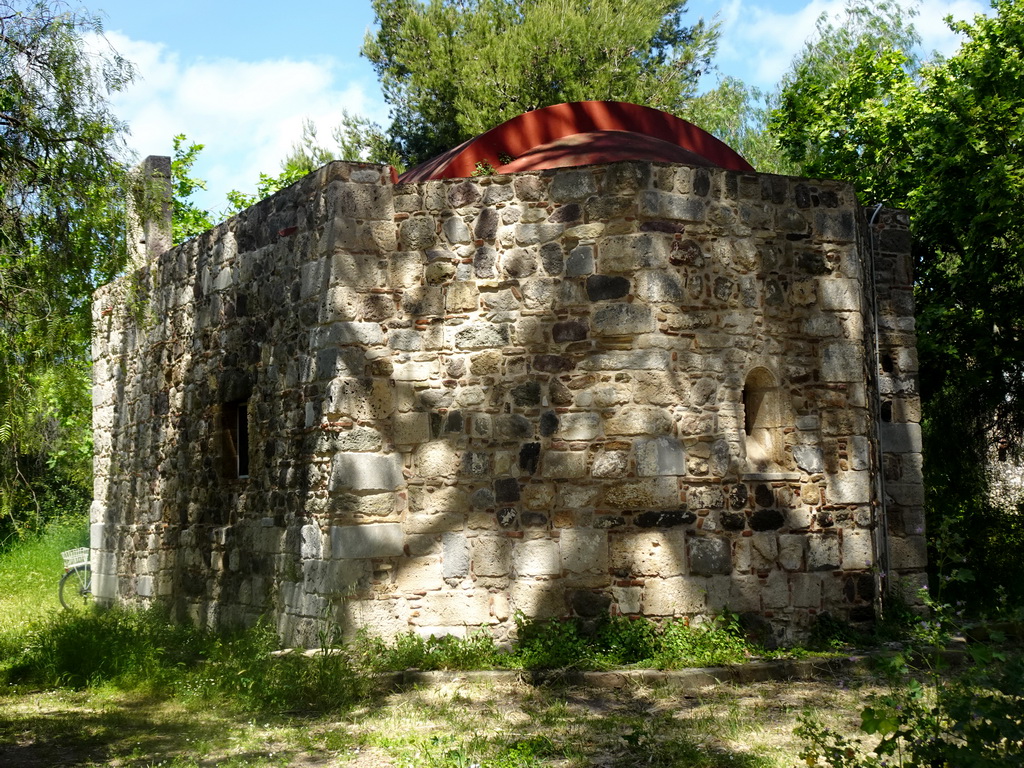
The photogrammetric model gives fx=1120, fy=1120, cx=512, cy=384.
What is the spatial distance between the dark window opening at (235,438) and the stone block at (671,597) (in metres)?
3.88

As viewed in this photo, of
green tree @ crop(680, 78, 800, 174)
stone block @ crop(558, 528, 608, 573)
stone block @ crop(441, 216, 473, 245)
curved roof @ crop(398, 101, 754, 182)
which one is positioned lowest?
stone block @ crop(558, 528, 608, 573)

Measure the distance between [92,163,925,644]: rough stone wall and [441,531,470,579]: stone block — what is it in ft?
0.05

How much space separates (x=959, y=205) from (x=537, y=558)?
716 cm

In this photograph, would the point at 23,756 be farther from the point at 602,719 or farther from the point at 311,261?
the point at 311,261

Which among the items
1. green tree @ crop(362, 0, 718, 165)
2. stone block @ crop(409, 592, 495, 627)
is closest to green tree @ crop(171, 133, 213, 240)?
green tree @ crop(362, 0, 718, 165)

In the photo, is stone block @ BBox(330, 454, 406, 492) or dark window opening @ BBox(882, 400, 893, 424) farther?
dark window opening @ BBox(882, 400, 893, 424)

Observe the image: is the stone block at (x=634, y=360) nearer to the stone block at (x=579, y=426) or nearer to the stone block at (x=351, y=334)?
the stone block at (x=579, y=426)

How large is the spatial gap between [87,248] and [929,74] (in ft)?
→ 33.0

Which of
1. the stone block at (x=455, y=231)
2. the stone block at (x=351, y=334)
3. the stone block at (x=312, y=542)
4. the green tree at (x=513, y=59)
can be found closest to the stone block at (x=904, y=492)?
the stone block at (x=455, y=231)

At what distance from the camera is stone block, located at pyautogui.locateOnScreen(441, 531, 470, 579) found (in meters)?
7.92

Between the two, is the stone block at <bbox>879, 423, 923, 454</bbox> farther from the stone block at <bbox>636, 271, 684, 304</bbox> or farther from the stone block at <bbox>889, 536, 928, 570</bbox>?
the stone block at <bbox>636, 271, 684, 304</bbox>

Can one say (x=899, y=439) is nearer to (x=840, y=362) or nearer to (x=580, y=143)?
(x=840, y=362)

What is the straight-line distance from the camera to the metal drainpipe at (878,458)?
8.80 metres

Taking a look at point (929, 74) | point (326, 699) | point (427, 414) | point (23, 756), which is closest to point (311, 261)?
point (427, 414)
